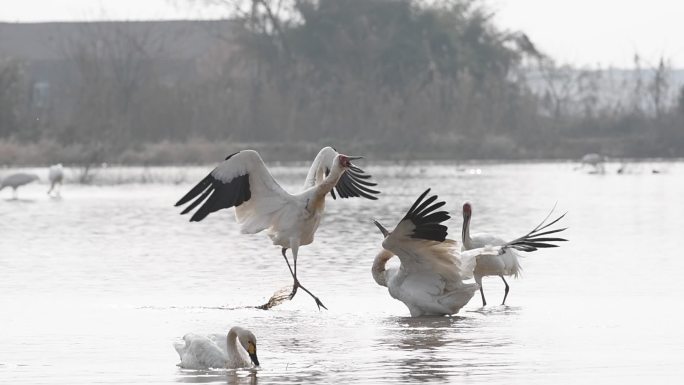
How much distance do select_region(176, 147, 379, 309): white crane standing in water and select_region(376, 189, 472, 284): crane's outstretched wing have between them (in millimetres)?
1039

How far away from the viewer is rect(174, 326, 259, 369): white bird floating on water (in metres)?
9.46

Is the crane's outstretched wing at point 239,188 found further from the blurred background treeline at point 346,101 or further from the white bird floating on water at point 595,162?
the blurred background treeline at point 346,101

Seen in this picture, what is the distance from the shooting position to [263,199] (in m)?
13.0

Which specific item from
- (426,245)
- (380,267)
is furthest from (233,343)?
(380,267)

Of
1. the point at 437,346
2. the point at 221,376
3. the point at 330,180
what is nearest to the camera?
the point at 221,376

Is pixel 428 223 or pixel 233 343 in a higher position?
pixel 428 223

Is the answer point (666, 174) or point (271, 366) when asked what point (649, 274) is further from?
point (666, 174)

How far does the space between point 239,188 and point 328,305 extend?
1.27m

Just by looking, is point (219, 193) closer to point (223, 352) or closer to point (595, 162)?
point (223, 352)

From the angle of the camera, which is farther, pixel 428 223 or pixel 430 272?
pixel 430 272

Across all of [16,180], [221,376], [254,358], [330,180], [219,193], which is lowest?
[221,376]

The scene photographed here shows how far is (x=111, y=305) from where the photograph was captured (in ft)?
42.5

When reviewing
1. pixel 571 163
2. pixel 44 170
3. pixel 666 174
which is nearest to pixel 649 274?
pixel 666 174

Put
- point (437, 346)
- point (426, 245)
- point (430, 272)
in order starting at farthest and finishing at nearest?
point (430, 272)
point (426, 245)
point (437, 346)
